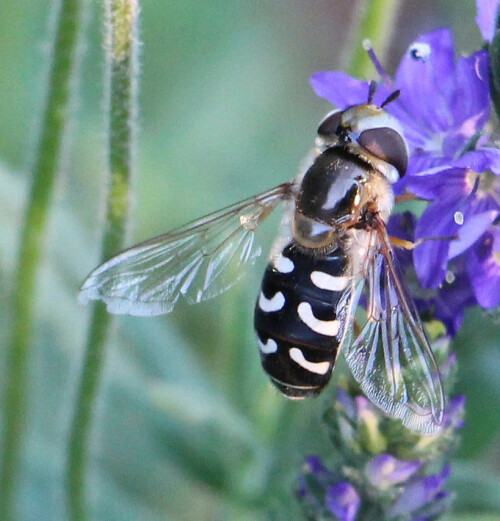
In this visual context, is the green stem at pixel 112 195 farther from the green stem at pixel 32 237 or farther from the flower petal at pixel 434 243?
the flower petal at pixel 434 243

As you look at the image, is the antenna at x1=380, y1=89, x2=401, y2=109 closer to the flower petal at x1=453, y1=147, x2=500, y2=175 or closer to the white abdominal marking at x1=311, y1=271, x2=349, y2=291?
the flower petal at x1=453, y1=147, x2=500, y2=175

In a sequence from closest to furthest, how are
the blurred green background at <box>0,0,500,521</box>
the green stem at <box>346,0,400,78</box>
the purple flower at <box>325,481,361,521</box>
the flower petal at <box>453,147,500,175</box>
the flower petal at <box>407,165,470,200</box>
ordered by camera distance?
the flower petal at <box>453,147,500,175</box> < the flower petal at <box>407,165,470,200</box> < the purple flower at <box>325,481,361,521</box> < the green stem at <box>346,0,400,78</box> < the blurred green background at <box>0,0,500,521</box>

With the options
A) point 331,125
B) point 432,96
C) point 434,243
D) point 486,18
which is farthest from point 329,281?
point 486,18

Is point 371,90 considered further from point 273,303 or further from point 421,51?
point 273,303

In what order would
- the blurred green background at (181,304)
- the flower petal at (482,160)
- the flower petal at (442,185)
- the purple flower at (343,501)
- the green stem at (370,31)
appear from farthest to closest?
the blurred green background at (181,304) → the green stem at (370,31) → the purple flower at (343,501) → the flower petal at (442,185) → the flower petal at (482,160)

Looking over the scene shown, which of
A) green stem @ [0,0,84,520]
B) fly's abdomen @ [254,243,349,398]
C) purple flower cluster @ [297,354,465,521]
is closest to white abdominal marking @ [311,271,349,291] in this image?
fly's abdomen @ [254,243,349,398]

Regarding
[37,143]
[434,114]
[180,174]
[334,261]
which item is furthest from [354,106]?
[180,174]

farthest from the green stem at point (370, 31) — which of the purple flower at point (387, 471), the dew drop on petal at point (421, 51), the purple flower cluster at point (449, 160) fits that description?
the purple flower at point (387, 471)
